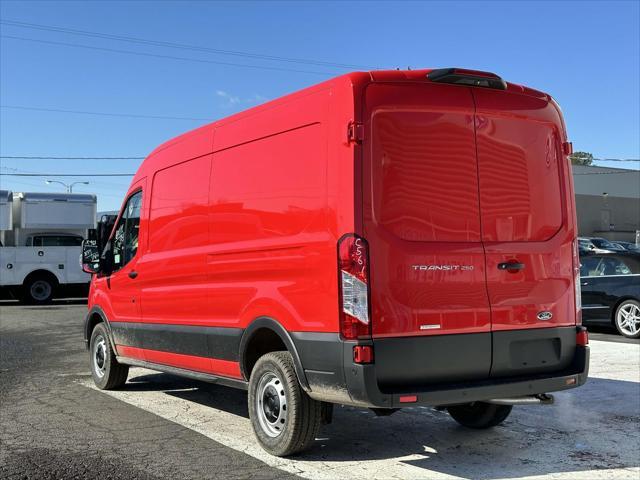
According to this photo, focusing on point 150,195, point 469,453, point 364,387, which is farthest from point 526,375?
point 150,195

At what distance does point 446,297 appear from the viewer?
437 cm

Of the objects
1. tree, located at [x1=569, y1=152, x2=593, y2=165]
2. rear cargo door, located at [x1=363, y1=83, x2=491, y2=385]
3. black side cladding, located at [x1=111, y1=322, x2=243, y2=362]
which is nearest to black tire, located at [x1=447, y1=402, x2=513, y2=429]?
rear cargo door, located at [x1=363, y1=83, x2=491, y2=385]

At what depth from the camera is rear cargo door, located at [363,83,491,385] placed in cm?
420

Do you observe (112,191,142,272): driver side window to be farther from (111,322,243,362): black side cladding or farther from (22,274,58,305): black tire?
(22,274,58,305): black tire

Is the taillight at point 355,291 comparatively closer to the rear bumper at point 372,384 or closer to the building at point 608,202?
the rear bumper at point 372,384

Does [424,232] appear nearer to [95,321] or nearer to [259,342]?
[259,342]

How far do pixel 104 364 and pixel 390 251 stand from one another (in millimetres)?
4529

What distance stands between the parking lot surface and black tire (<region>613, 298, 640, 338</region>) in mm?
3590

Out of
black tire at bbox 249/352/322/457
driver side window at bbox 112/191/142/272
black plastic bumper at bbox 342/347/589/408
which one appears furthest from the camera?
driver side window at bbox 112/191/142/272

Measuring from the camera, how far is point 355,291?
13.6 ft

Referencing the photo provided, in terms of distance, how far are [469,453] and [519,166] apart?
213cm

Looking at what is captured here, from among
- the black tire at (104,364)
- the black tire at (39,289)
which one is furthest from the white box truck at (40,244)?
the black tire at (104,364)

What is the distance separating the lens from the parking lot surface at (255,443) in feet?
15.0

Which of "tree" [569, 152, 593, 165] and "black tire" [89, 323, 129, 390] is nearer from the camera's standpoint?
"black tire" [89, 323, 129, 390]
